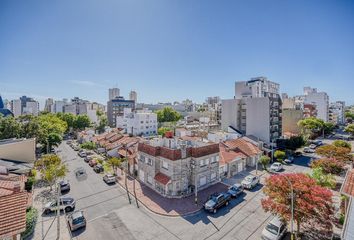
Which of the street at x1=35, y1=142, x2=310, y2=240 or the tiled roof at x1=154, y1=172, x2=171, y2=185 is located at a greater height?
the tiled roof at x1=154, y1=172, x2=171, y2=185

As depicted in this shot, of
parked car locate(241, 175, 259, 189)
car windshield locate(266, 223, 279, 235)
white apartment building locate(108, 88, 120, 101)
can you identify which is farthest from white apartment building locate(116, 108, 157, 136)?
white apartment building locate(108, 88, 120, 101)

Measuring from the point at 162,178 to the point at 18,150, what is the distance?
100 feet

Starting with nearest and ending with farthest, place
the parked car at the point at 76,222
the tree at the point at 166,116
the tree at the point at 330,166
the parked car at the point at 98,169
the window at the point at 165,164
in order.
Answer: the parked car at the point at 76,222 → the window at the point at 165,164 → the tree at the point at 330,166 → the parked car at the point at 98,169 → the tree at the point at 166,116

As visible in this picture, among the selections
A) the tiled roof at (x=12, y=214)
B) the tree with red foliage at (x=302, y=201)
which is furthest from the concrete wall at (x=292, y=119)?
the tiled roof at (x=12, y=214)

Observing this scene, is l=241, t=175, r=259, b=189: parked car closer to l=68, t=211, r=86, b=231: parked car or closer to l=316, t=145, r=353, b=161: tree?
l=316, t=145, r=353, b=161: tree

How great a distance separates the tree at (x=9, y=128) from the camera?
5172cm

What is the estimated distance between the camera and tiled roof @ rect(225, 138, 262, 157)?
44.3 m

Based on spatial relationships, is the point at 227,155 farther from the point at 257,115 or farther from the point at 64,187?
the point at 64,187

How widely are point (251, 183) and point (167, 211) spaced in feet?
50.2

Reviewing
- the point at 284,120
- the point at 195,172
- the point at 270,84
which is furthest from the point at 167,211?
the point at 270,84

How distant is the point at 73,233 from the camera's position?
20.9m

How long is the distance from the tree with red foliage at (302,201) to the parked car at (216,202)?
699 cm

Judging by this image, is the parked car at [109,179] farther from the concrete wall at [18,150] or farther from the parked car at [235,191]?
the parked car at [235,191]

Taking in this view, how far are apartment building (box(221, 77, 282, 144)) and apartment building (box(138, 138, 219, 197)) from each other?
1119 inches
